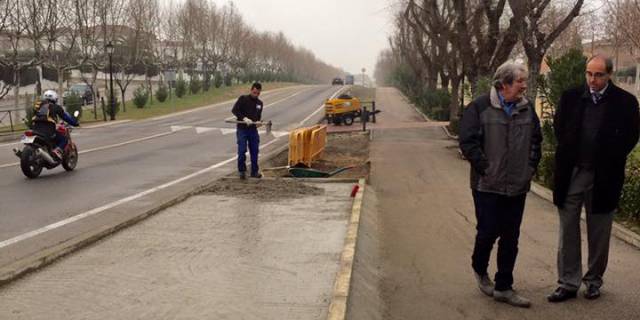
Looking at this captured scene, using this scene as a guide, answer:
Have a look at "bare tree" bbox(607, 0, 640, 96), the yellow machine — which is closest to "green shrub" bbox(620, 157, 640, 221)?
"bare tree" bbox(607, 0, 640, 96)

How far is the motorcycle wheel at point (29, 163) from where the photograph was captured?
12.1m

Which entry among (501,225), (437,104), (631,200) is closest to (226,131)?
(437,104)

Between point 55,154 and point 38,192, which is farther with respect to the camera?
point 55,154

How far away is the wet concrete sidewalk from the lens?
4.73 m

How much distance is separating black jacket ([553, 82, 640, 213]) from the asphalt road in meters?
5.95

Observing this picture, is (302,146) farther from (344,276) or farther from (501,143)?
(501,143)

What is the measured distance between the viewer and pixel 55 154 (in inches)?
505

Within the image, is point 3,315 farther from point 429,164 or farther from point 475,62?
point 475,62

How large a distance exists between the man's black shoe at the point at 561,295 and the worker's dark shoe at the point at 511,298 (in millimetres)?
196

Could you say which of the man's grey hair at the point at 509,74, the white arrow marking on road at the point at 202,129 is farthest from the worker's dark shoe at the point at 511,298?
the white arrow marking on road at the point at 202,129

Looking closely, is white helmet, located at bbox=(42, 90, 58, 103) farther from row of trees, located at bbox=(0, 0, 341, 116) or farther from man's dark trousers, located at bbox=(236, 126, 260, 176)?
row of trees, located at bbox=(0, 0, 341, 116)

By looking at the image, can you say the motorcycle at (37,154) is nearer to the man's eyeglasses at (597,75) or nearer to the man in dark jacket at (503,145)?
the man in dark jacket at (503,145)

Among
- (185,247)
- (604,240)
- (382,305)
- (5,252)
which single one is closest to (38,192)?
(5,252)

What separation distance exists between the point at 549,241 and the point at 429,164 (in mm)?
7828
